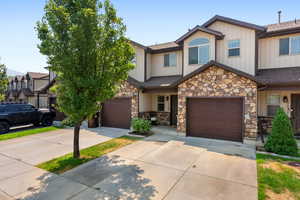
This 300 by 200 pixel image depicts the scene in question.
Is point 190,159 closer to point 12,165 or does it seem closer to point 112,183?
point 112,183

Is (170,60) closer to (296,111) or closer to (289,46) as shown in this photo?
(289,46)

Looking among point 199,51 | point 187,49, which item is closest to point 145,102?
point 187,49

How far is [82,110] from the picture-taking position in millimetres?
5801

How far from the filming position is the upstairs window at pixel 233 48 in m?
9.54

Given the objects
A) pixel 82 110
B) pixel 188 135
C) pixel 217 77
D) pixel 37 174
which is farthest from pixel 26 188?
pixel 217 77

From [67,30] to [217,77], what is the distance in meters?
7.49

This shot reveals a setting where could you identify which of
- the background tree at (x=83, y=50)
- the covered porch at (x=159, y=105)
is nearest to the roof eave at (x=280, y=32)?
the covered porch at (x=159, y=105)

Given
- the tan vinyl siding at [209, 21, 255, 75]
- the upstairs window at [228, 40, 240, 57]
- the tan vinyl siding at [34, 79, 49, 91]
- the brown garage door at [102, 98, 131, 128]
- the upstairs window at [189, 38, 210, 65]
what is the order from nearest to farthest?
the tan vinyl siding at [209, 21, 255, 75], the upstairs window at [228, 40, 240, 57], the upstairs window at [189, 38, 210, 65], the brown garage door at [102, 98, 131, 128], the tan vinyl siding at [34, 79, 49, 91]

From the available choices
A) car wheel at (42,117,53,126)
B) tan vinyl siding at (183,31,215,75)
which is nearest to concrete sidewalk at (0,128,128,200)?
car wheel at (42,117,53,126)

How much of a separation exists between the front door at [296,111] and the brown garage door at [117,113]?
1028 cm

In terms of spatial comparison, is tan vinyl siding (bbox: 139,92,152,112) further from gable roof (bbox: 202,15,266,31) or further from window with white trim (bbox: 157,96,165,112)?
gable roof (bbox: 202,15,266,31)

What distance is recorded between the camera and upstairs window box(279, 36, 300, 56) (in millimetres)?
9086

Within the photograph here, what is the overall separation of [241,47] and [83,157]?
1027 centimetres

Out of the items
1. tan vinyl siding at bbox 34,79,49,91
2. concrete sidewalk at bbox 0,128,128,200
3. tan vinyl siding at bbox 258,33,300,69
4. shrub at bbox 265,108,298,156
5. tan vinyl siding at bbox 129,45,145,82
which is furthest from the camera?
tan vinyl siding at bbox 34,79,49,91
